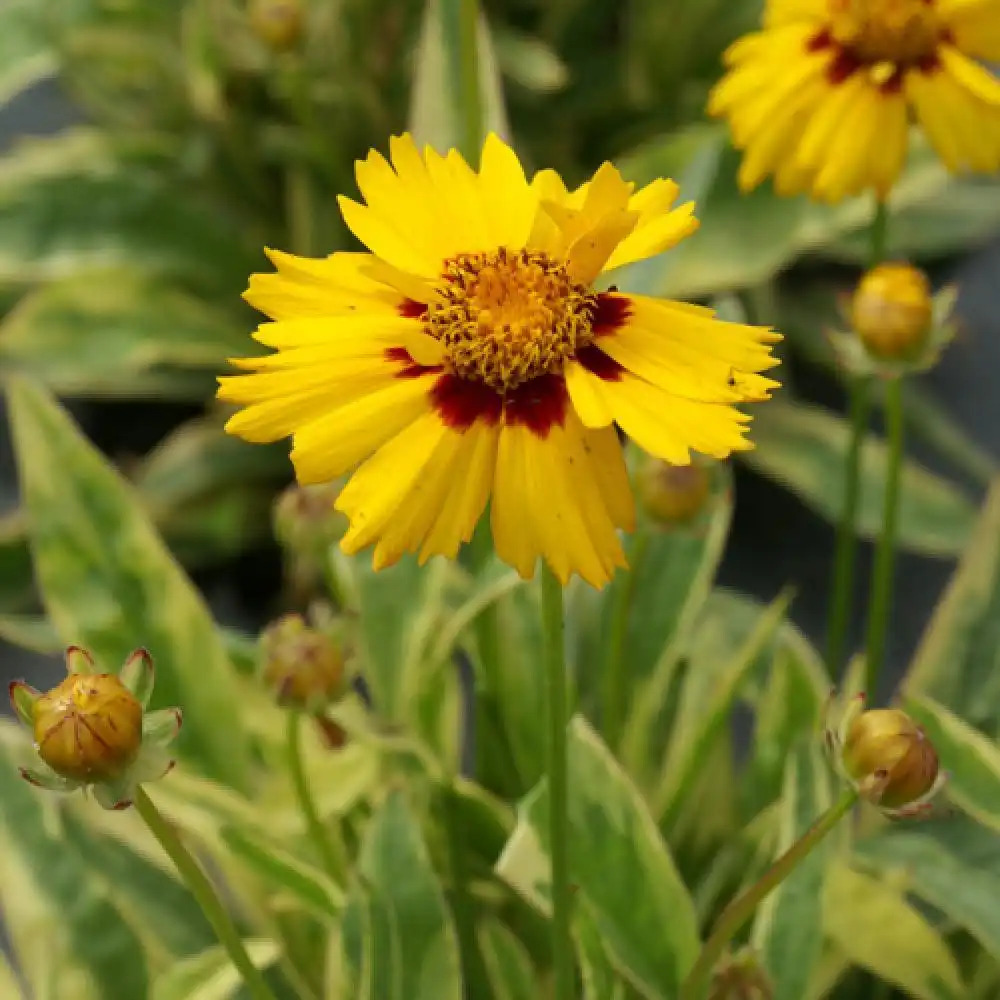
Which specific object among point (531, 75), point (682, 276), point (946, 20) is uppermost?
point (946, 20)

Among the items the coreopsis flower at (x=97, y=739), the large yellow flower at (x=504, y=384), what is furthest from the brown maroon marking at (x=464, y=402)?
the coreopsis flower at (x=97, y=739)

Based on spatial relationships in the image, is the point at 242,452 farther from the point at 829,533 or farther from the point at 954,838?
the point at 954,838

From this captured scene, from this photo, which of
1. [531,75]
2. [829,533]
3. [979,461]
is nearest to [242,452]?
[531,75]

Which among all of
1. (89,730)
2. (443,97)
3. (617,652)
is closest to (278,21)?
(443,97)

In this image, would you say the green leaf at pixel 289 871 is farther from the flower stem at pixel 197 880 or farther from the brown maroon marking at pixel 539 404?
the brown maroon marking at pixel 539 404

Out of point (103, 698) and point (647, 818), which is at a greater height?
point (103, 698)

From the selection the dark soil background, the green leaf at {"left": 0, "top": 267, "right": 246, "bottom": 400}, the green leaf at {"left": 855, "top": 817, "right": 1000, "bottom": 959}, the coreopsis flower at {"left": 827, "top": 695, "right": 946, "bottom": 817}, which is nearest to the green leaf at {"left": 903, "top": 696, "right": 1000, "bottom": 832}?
the green leaf at {"left": 855, "top": 817, "right": 1000, "bottom": 959}
